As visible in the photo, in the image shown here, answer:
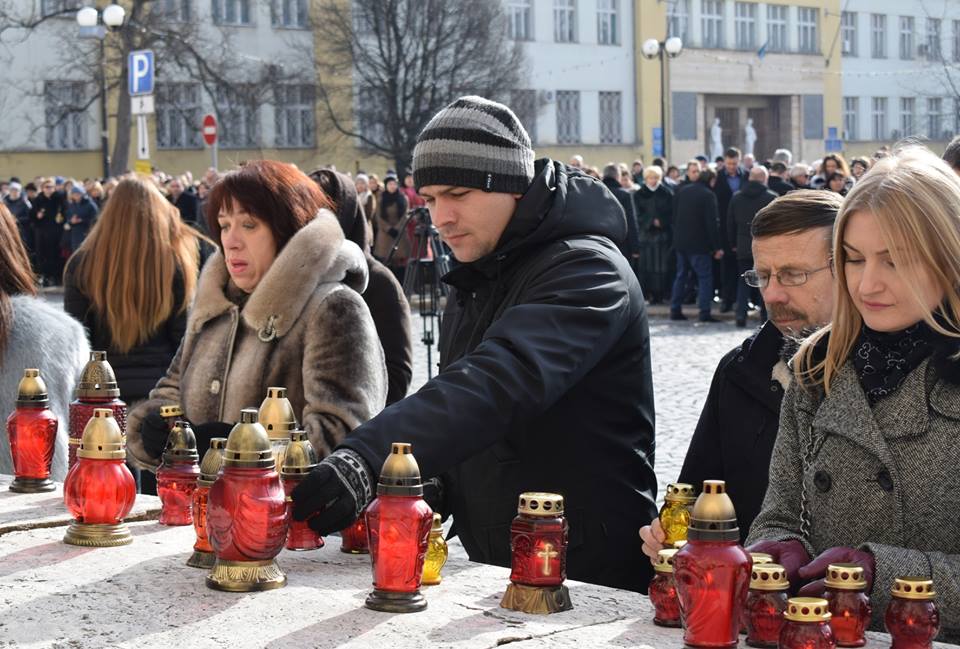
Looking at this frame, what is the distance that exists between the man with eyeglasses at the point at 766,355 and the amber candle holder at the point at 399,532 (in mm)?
1011

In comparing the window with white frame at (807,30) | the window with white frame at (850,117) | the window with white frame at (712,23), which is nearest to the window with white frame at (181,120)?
the window with white frame at (712,23)

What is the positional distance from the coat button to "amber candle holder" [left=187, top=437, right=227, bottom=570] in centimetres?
116

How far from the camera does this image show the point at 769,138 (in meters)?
58.8

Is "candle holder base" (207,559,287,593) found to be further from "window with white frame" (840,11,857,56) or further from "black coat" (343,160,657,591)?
"window with white frame" (840,11,857,56)

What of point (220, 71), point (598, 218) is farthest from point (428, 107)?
point (598, 218)

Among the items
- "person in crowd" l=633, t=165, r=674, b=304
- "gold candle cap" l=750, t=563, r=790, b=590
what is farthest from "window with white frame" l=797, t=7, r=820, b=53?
"gold candle cap" l=750, t=563, r=790, b=590

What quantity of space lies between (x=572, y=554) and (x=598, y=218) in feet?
2.54

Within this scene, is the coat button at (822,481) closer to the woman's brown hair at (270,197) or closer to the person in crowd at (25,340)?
the woman's brown hair at (270,197)

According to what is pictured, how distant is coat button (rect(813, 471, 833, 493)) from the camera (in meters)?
3.08

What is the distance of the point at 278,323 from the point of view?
4.68m

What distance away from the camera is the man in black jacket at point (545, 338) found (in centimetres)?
344

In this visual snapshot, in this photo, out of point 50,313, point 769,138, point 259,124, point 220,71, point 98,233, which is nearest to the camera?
point 50,313

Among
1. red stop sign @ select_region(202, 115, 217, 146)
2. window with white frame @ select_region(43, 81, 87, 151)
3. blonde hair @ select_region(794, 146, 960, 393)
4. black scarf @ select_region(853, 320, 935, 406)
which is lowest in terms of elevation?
black scarf @ select_region(853, 320, 935, 406)

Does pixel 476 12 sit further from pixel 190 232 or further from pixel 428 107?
pixel 190 232
